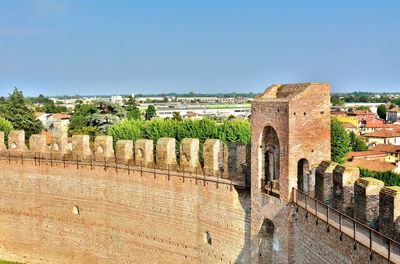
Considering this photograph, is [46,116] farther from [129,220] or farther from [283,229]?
[283,229]

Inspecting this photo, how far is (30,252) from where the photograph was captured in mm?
25094

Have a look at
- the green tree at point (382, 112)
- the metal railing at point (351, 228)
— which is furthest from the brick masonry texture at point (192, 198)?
the green tree at point (382, 112)

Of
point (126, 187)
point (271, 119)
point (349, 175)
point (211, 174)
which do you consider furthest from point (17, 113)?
point (349, 175)

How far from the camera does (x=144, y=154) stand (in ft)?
67.5

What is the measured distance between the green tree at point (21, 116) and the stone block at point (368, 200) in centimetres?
3831

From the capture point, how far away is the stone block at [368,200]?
1146 centimetres

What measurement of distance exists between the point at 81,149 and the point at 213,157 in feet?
24.2

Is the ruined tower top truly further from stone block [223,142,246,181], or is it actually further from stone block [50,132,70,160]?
stone block [50,132,70,160]

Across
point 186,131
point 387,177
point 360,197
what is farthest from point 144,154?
point 387,177

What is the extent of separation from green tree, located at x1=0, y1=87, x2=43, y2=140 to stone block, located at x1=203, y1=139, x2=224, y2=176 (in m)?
30.7

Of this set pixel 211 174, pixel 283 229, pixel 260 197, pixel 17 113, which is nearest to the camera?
pixel 283 229

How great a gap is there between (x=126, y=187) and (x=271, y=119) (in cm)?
868

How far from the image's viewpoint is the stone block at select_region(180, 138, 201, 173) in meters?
19.1

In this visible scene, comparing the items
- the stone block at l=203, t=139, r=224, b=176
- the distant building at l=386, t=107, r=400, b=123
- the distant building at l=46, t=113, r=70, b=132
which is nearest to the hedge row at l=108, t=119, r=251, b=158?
the stone block at l=203, t=139, r=224, b=176
